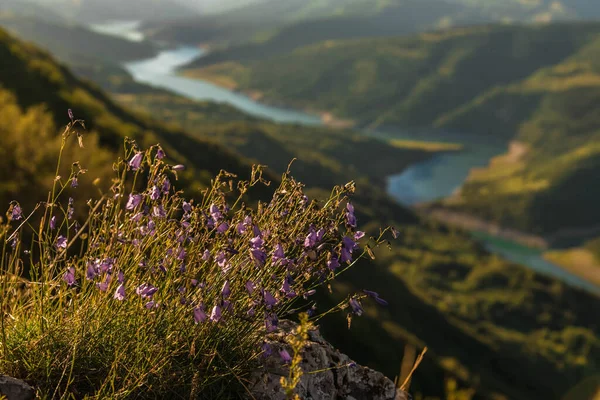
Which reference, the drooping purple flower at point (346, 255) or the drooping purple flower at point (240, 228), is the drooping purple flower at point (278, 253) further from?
the drooping purple flower at point (346, 255)

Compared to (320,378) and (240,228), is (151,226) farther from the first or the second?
(320,378)

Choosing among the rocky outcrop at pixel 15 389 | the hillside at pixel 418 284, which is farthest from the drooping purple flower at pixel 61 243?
the hillside at pixel 418 284

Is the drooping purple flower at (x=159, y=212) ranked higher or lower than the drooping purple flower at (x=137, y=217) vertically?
higher

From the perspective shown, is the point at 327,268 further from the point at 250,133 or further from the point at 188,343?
the point at 250,133

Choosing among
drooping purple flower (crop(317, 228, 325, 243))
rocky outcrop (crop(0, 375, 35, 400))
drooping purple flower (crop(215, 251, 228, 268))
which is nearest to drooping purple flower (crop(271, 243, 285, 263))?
drooping purple flower (crop(317, 228, 325, 243))

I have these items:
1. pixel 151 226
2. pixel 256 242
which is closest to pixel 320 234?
pixel 256 242

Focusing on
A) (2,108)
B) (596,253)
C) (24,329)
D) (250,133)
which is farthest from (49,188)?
(596,253)
